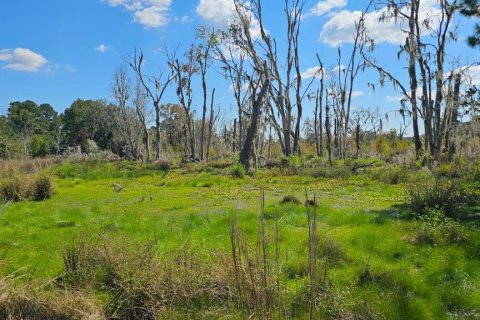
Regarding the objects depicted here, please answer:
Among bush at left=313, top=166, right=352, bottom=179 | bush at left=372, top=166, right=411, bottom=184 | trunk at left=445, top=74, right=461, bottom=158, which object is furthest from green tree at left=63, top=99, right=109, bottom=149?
bush at left=372, top=166, right=411, bottom=184

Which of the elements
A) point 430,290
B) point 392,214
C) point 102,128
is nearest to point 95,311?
point 430,290

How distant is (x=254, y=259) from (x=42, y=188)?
36.0 feet

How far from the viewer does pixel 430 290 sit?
184 inches

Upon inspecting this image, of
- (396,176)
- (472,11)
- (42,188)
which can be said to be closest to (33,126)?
(42,188)

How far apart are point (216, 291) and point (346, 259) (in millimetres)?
2050

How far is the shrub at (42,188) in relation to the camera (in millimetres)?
13200

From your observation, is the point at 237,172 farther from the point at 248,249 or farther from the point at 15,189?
the point at 248,249

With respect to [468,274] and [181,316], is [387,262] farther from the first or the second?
[181,316]

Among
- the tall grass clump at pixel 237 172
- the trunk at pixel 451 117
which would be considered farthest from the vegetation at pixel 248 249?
the trunk at pixel 451 117

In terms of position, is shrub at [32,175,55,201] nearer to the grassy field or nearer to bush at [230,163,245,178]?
the grassy field

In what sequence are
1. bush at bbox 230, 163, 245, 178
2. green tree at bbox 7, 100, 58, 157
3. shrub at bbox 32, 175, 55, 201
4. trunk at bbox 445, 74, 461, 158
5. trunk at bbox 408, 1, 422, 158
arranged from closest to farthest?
shrub at bbox 32, 175, 55, 201
bush at bbox 230, 163, 245, 178
trunk at bbox 445, 74, 461, 158
trunk at bbox 408, 1, 422, 158
green tree at bbox 7, 100, 58, 157

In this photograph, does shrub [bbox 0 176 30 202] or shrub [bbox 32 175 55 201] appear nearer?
shrub [bbox 0 176 30 202]

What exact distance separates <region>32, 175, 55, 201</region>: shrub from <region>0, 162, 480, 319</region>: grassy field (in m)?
3.12

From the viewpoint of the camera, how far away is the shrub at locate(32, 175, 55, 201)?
43.3 feet
